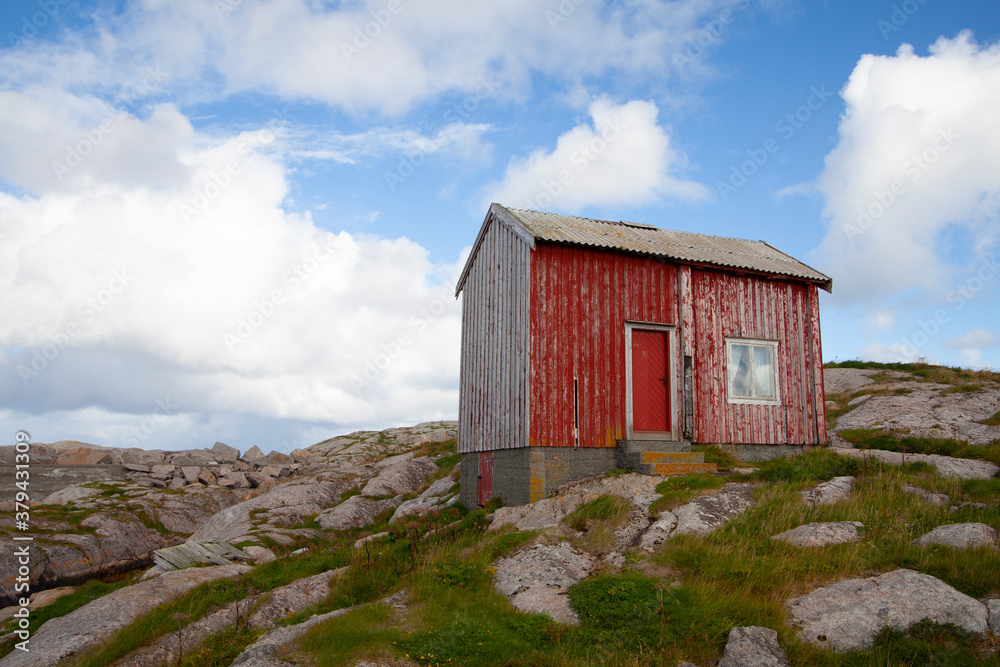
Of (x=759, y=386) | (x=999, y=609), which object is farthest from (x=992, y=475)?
(x=999, y=609)

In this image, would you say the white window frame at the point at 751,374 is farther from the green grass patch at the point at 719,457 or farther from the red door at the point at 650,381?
the red door at the point at 650,381

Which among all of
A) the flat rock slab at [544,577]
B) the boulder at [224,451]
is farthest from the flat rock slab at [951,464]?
the boulder at [224,451]

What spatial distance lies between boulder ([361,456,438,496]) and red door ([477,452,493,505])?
7342 millimetres

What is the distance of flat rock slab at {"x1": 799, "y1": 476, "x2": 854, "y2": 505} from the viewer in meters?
11.6

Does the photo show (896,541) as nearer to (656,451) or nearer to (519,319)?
(656,451)

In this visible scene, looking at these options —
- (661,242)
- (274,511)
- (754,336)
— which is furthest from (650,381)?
(274,511)

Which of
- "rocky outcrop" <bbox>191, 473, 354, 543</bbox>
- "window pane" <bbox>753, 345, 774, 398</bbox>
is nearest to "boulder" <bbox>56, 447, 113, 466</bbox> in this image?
"rocky outcrop" <bbox>191, 473, 354, 543</bbox>

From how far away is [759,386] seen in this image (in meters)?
16.4

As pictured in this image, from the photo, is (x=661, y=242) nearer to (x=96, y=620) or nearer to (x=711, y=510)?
(x=711, y=510)

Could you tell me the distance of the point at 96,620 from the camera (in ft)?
36.6

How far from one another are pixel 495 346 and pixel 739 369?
21.0ft

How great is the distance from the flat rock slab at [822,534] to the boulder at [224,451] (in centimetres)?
3175

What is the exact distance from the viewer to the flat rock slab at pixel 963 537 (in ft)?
29.1

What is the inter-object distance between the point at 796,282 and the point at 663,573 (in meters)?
11.1
